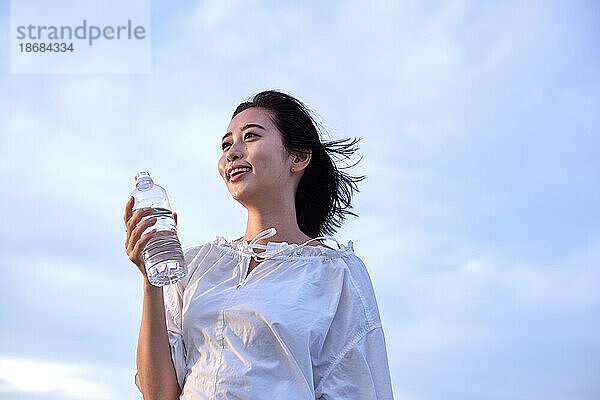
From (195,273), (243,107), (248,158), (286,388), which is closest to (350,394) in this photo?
(286,388)

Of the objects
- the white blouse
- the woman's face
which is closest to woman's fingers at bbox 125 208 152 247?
the white blouse

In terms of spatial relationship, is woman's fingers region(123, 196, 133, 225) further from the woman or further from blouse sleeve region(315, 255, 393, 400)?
blouse sleeve region(315, 255, 393, 400)

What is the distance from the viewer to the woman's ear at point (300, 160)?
351 centimetres

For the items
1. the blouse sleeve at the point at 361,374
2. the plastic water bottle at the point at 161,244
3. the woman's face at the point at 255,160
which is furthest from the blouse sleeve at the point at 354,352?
the plastic water bottle at the point at 161,244

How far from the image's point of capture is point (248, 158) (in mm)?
3301

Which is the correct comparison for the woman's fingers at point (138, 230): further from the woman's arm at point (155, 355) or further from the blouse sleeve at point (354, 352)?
the blouse sleeve at point (354, 352)

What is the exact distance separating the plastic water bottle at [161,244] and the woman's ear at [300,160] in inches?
26.6

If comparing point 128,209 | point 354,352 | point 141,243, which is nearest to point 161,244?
point 141,243

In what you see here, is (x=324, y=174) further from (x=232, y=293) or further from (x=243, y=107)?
(x=232, y=293)

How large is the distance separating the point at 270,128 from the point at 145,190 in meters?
0.66

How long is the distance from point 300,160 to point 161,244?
0.93 m

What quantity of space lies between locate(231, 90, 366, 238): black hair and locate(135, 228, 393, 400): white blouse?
46cm

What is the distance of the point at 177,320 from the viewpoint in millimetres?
3182

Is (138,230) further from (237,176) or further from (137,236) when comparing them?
(237,176)
